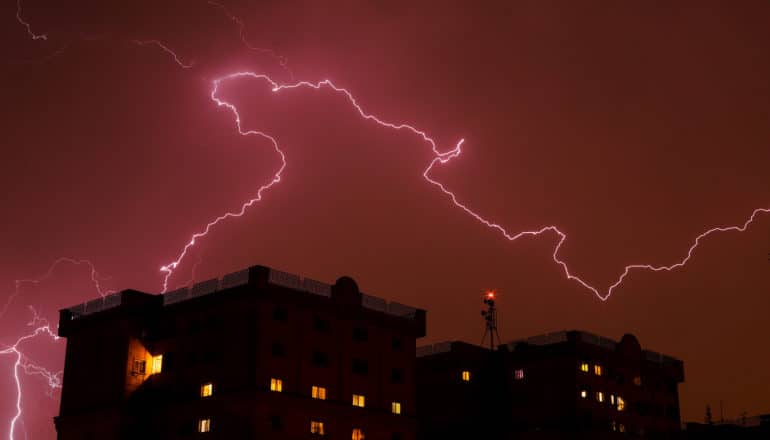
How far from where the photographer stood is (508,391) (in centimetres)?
7444

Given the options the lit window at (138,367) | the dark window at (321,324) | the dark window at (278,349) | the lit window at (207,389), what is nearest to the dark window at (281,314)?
the dark window at (278,349)

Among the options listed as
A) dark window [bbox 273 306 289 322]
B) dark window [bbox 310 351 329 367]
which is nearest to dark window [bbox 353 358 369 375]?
dark window [bbox 310 351 329 367]

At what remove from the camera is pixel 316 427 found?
5372 cm

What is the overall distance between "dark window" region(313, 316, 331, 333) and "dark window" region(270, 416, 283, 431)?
19.0ft

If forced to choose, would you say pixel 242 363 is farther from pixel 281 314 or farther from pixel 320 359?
pixel 320 359

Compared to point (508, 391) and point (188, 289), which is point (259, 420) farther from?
point (508, 391)

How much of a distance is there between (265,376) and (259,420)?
2309mm

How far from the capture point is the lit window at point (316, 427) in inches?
2106

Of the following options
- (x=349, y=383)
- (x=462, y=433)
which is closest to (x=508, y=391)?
(x=462, y=433)

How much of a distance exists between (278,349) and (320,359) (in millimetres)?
2988

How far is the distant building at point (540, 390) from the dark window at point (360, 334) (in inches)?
680

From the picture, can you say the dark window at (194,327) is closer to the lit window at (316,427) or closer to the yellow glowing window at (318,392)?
the yellow glowing window at (318,392)

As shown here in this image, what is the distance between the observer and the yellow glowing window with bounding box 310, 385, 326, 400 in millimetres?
54438

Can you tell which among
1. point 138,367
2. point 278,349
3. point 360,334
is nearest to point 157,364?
point 138,367
